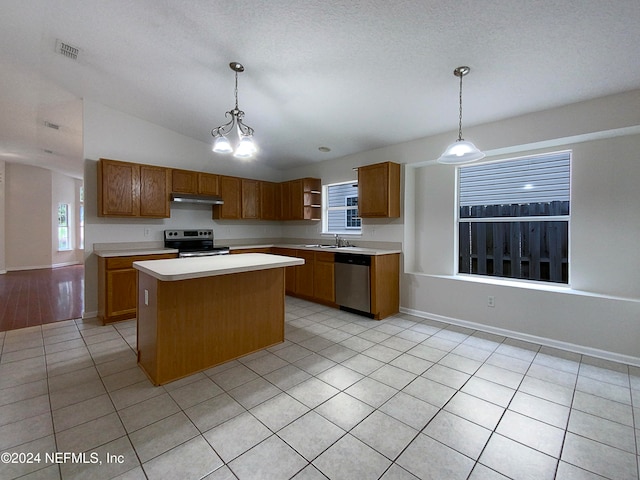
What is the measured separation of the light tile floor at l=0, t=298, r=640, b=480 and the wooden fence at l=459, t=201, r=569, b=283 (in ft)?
3.27

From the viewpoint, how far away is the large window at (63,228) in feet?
28.4

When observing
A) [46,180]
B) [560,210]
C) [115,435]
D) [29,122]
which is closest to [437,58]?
[560,210]

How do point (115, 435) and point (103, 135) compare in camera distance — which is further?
point (103, 135)

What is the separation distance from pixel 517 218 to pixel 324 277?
8.73 ft

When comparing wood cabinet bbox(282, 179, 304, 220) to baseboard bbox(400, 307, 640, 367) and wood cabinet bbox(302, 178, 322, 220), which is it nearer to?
wood cabinet bbox(302, 178, 322, 220)

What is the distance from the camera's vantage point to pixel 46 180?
8.05m

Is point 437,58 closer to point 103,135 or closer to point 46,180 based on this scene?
point 103,135

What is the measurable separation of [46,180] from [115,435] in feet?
30.7

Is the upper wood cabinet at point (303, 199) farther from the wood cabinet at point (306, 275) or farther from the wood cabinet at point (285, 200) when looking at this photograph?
the wood cabinet at point (306, 275)

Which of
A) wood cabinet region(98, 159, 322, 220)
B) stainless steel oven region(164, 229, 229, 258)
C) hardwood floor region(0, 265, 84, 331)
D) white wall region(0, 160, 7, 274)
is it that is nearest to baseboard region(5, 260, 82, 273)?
white wall region(0, 160, 7, 274)

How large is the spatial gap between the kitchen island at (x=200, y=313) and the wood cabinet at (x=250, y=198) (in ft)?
8.93

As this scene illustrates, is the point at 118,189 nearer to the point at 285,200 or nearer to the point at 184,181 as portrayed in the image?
the point at 184,181

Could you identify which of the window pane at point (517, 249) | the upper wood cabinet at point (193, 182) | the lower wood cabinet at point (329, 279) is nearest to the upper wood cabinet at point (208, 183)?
the upper wood cabinet at point (193, 182)

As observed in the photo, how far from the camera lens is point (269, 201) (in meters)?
5.81
